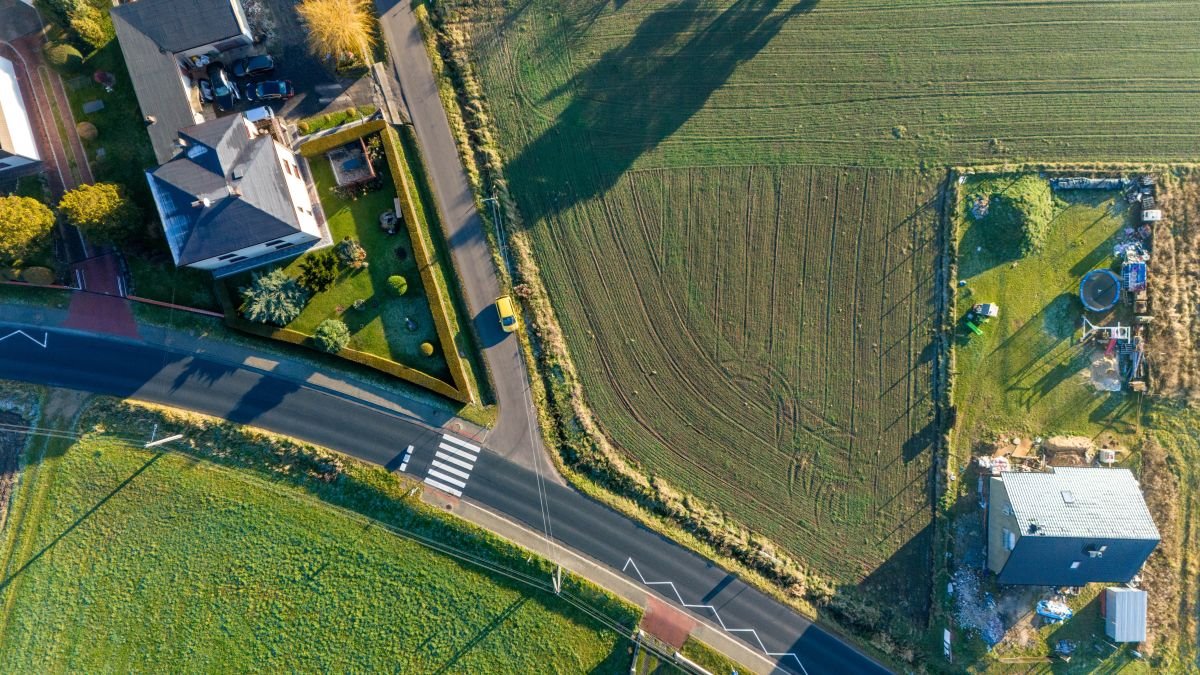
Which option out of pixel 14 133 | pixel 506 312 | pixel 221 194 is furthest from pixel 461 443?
pixel 14 133

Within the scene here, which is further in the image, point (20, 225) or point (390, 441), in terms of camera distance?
point (390, 441)

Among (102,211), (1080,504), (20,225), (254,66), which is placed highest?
Result: (254,66)

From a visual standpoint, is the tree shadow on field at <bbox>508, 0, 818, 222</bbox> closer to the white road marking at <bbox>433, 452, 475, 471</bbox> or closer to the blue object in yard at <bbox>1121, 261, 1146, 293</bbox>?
the white road marking at <bbox>433, 452, 475, 471</bbox>

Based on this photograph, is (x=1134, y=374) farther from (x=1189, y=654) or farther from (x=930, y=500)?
(x=1189, y=654)

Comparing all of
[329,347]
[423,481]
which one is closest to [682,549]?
[423,481]

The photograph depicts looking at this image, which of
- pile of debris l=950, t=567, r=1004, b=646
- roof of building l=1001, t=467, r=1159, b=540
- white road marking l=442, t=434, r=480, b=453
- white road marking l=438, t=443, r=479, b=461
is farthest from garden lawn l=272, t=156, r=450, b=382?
roof of building l=1001, t=467, r=1159, b=540

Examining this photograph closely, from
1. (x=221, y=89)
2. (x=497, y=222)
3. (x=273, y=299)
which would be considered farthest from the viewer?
(x=497, y=222)

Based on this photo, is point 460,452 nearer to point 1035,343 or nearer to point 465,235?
point 465,235

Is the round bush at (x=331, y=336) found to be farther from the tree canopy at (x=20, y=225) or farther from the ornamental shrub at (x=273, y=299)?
the tree canopy at (x=20, y=225)
